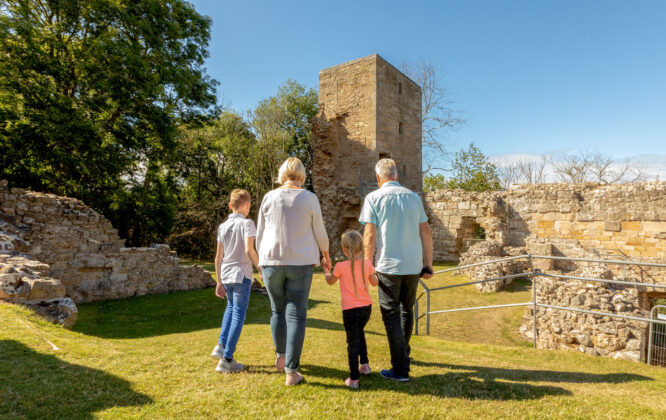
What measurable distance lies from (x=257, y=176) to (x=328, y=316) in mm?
16816

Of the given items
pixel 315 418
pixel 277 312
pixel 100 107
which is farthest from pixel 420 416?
pixel 100 107

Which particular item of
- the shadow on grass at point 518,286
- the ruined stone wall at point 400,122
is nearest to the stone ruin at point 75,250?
the shadow on grass at point 518,286

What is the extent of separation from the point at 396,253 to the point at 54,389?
109 inches

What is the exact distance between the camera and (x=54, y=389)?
2438 mm

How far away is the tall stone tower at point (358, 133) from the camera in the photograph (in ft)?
60.2

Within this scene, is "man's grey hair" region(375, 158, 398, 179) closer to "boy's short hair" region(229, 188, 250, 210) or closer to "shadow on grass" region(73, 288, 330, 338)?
"boy's short hair" region(229, 188, 250, 210)

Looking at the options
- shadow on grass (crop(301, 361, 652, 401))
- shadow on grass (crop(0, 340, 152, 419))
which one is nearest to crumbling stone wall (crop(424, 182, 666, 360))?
shadow on grass (crop(301, 361, 652, 401))

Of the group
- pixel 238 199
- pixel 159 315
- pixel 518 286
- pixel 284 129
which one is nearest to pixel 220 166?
pixel 284 129

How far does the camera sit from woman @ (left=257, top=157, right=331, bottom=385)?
8.87 feet

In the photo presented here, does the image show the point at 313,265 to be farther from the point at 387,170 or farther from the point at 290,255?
the point at 387,170

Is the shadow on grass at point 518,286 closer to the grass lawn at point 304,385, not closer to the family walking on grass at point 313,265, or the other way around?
the grass lawn at point 304,385

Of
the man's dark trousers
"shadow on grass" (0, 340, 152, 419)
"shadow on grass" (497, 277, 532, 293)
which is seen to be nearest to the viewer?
"shadow on grass" (0, 340, 152, 419)

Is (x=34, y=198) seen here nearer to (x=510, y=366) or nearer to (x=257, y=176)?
(x=510, y=366)

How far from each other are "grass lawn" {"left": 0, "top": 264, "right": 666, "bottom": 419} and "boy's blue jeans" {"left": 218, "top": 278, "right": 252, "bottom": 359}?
0.27 metres
